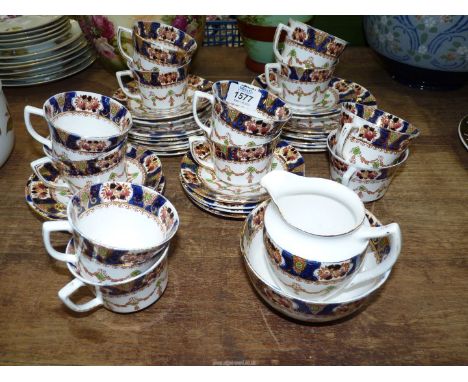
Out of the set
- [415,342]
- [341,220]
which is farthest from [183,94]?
[415,342]

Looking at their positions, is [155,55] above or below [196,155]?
above

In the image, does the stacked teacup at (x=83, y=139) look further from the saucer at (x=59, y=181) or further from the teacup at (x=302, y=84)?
the teacup at (x=302, y=84)

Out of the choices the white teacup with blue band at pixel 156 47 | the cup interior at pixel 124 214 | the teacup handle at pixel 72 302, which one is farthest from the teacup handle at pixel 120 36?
the teacup handle at pixel 72 302

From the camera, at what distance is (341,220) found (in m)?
0.65

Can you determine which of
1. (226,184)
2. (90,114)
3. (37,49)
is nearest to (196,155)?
(226,184)

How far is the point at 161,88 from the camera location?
3.06 feet

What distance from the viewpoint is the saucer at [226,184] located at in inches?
31.1

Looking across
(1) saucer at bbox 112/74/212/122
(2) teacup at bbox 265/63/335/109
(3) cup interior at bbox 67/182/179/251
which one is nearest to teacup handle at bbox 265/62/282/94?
(2) teacup at bbox 265/63/335/109

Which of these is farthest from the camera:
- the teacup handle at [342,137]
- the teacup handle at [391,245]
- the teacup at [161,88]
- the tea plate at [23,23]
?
the tea plate at [23,23]

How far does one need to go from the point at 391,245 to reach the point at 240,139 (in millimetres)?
318

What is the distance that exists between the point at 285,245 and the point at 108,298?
240 millimetres

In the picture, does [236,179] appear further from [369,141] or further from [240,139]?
[369,141]

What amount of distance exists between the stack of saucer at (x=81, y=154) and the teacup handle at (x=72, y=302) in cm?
18

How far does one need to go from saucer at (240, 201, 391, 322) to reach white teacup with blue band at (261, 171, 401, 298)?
0.02 metres
